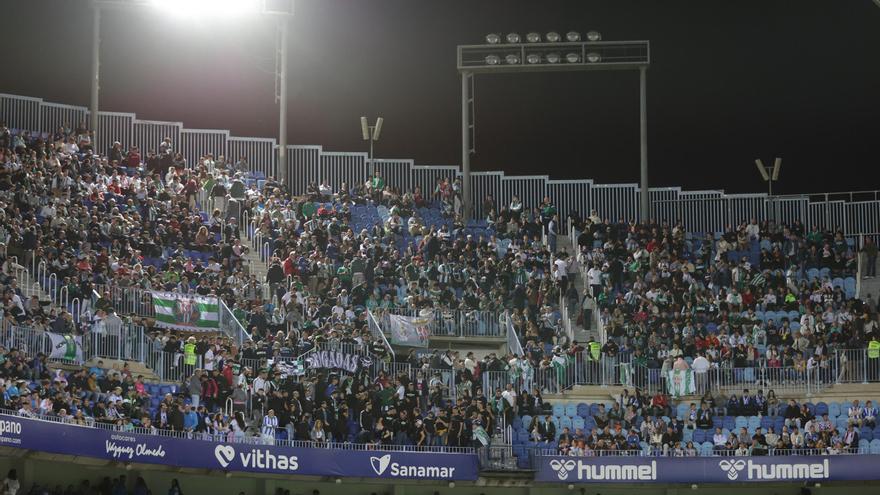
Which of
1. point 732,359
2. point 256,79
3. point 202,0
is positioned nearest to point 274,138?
point 256,79

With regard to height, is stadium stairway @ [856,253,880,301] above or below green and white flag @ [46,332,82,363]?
above

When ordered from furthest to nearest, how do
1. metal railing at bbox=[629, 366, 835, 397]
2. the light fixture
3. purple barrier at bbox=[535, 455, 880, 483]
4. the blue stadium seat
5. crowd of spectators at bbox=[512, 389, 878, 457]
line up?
the light fixture
metal railing at bbox=[629, 366, 835, 397]
the blue stadium seat
crowd of spectators at bbox=[512, 389, 878, 457]
purple barrier at bbox=[535, 455, 880, 483]

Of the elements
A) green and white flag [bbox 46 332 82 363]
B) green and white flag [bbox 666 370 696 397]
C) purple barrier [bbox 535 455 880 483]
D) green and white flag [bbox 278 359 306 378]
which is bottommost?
purple barrier [bbox 535 455 880 483]

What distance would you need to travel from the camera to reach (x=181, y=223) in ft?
143

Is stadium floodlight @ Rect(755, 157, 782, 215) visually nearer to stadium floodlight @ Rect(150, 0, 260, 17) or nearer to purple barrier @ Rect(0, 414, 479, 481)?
stadium floodlight @ Rect(150, 0, 260, 17)

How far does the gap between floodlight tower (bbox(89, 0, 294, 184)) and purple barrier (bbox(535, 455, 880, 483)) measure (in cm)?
1736

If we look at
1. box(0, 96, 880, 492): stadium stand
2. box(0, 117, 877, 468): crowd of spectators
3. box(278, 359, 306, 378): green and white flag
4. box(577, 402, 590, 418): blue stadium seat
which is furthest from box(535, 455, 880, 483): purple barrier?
box(278, 359, 306, 378): green and white flag

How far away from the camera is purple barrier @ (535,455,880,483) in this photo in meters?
36.7

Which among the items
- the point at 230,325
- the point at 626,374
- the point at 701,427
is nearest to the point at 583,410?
the point at 626,374

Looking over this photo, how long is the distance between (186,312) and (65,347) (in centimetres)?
524

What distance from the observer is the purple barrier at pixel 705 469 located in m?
36.7

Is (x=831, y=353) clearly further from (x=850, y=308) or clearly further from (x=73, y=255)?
(x=73, y=255)

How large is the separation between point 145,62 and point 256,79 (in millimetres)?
3723

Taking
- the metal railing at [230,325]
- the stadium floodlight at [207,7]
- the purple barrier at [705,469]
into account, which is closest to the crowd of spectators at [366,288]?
the metal railing at [230,325]
